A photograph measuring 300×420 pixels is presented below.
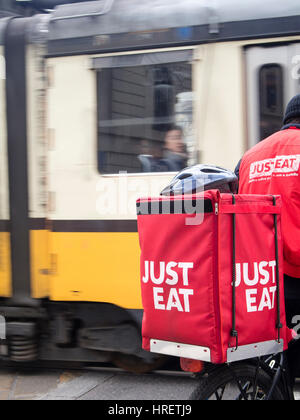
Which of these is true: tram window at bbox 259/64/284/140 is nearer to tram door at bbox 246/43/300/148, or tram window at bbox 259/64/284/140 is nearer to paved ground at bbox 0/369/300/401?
tram door at bbox 246/43/300/148

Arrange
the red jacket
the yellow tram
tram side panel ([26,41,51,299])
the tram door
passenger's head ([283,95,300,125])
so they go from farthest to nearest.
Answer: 1. tram side panel ([26,41,51,299])
2. the yellow tram
3. the tram door
4. passenger's head ([283,95,300,125])
5. the red jacket

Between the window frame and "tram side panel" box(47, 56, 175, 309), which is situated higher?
the window frame

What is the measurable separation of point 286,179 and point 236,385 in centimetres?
98

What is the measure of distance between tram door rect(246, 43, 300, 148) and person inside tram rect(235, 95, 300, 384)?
147 cm

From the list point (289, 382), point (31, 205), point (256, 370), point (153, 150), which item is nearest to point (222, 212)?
point (256, 370)

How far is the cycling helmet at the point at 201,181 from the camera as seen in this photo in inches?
116

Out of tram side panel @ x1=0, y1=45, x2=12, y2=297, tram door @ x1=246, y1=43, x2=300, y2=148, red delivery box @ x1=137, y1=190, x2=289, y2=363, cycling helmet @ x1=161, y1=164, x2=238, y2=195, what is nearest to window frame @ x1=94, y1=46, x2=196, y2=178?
tram door @ x1=246, y1=43, x2=300, y2=148

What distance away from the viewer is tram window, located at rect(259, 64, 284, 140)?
15.2ft

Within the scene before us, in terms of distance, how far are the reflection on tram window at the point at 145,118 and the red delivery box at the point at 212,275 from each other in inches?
81.4

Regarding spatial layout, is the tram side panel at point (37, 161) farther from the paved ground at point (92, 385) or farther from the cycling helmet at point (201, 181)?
the cycling helmet at point (201, 181)

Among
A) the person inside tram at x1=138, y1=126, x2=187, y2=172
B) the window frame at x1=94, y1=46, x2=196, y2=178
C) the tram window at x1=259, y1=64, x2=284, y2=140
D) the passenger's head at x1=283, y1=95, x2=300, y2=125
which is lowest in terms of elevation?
the person inside tram at x1=138, y1=126, x2=187, y2=172

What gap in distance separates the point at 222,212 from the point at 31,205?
2860 millimetres

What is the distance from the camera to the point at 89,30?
16.4 ft

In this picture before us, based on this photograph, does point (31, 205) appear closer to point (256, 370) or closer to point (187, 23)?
point (187, 23)
